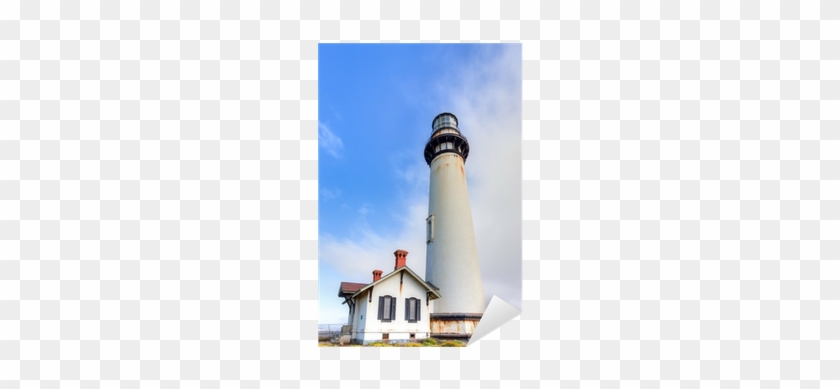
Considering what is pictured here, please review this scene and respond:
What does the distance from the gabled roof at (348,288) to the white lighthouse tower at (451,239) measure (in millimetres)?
954

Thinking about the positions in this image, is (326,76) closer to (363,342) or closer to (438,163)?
(438,163)

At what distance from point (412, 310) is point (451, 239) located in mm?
1090

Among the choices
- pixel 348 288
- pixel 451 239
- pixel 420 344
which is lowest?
pixel 420 344

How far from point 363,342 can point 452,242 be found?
1742mm

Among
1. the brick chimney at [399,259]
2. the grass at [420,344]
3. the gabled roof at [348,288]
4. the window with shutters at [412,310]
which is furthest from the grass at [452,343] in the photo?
the gabled roof at [348,288]

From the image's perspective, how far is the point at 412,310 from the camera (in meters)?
5.52

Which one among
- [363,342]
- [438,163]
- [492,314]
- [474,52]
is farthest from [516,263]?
[474,52]

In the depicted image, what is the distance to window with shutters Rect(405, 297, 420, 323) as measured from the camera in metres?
5.50

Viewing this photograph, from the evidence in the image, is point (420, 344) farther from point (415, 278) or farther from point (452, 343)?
point (415, 278)

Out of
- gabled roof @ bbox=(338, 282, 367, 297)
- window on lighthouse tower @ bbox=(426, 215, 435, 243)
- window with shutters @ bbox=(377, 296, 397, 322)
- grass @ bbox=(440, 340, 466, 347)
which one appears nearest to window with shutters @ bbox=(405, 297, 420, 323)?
window with shutters @ bbox=(377, 296, 397, 322)

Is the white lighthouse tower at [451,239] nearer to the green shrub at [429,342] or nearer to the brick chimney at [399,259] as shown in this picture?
the green shrub at [429,342]

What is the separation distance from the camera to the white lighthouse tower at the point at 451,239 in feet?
18.3

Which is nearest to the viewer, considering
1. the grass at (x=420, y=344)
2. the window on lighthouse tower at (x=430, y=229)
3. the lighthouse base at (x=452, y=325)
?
the grass at (x=420, y=344)

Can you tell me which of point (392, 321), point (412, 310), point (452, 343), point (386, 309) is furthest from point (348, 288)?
point (452, 343)
